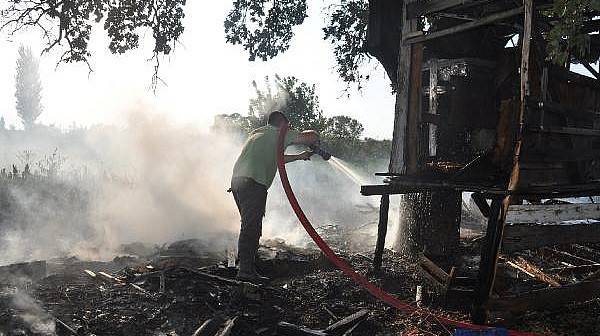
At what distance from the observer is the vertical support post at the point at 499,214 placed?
183 inches

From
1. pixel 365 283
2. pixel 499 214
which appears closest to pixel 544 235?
pixel 499 214

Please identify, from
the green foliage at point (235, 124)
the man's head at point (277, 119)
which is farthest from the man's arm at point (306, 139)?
the green foliage at point (235, 124)

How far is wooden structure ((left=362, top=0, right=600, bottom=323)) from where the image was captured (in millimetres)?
4801

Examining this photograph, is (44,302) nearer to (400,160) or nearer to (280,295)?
(280,295)

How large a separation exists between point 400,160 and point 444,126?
118cm

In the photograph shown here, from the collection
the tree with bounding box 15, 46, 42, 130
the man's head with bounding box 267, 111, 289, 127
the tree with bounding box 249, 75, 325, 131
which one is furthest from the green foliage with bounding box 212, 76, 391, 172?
the tree with bounding box 15, 46, 42, 130

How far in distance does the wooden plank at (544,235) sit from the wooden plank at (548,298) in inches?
20.8

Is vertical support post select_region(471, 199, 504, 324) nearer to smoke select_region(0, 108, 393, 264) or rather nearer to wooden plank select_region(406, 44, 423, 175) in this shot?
wooden plank select_region(406, 44, 423, 175)

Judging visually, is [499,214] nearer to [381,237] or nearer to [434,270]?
[434,270]

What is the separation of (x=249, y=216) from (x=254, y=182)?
50 cm

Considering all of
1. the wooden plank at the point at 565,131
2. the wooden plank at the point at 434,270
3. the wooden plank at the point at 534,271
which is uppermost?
the wooden plank at the point at 565,131

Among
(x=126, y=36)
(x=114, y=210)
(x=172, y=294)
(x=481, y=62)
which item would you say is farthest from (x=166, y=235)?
(x=481, y=62)

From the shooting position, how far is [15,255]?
10.1m

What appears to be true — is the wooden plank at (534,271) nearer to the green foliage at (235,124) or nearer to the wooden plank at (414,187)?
the wooden plank at (414,187)
